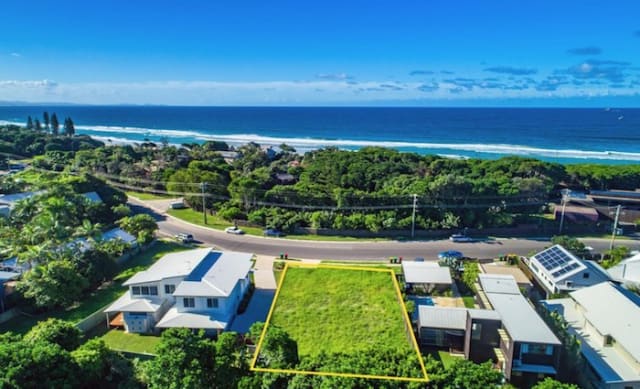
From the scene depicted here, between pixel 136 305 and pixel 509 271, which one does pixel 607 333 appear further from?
pixel 136 305

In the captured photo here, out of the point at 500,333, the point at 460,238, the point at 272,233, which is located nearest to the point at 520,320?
the point at 500,333

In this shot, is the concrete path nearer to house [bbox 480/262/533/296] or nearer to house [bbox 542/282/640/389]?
house [bbox 542/282/640/389]

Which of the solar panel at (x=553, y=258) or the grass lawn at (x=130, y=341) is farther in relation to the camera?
the solar panel at (x=553, y=258)

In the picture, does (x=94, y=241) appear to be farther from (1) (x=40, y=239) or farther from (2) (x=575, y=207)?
(2) (x=575, y=207)

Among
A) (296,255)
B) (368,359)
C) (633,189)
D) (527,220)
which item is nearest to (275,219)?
(296,255)

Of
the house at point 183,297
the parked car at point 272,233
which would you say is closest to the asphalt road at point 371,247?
the parked car at point 272,233

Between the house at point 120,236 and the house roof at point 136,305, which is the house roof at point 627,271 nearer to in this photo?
the house roof at point 136,305
